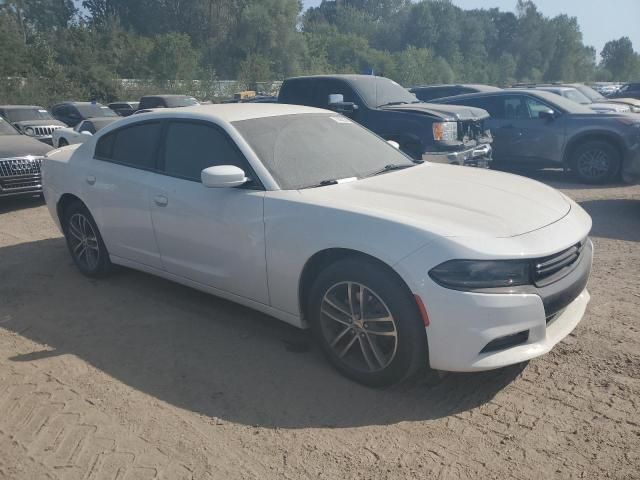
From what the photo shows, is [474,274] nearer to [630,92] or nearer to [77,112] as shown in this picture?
[77,112]

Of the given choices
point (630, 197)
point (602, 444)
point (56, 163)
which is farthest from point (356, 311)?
point (630, 197)

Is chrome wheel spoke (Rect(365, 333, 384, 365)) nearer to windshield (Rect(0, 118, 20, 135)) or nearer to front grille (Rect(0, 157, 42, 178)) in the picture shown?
front grille (Rect(0, 157, 42, 178))

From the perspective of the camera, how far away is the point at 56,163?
559 cm

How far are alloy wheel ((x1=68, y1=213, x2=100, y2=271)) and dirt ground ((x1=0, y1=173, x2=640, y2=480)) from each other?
763mm

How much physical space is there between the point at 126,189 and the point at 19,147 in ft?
18.5

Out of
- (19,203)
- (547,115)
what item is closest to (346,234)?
(19,203)

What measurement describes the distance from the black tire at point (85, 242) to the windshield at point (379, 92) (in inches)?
223

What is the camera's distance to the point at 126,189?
471 cm

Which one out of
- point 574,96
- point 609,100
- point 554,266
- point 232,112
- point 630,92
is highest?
point 232,112

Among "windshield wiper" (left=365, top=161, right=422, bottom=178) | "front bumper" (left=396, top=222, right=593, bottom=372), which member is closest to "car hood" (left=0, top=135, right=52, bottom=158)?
"windshield wiper" (left=365, top=161, right=422, bottom=178)

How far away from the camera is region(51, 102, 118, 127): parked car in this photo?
18281mm

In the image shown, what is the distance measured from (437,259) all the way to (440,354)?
0.51m

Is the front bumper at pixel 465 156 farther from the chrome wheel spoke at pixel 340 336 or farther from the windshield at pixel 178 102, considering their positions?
the windshield at pixel 178 102

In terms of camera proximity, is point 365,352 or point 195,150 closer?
point 365,352
